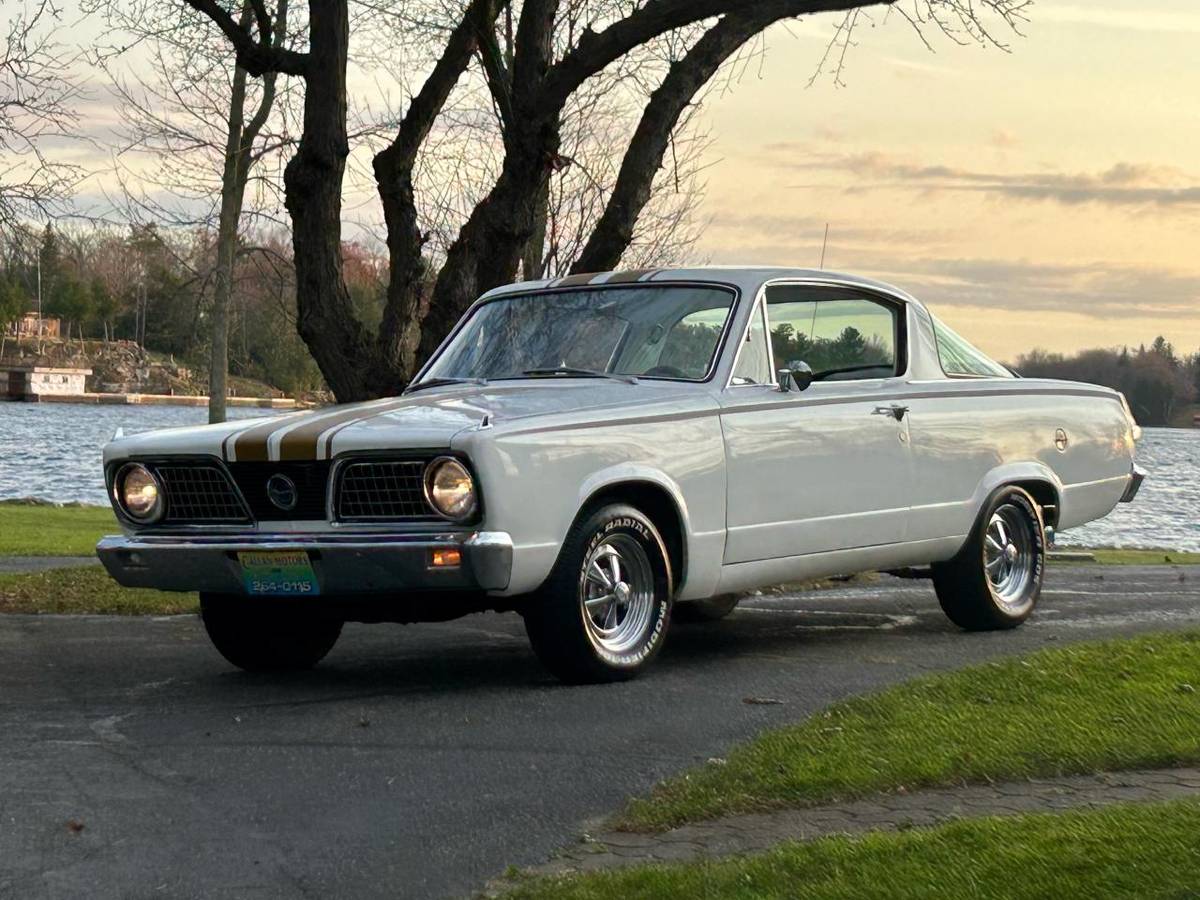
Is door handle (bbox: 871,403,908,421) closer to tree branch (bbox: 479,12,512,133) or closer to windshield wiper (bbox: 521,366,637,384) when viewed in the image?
windshield wiper (bbox: 521,366,637,384)

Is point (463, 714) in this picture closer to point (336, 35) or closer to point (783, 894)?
point (783, 894)

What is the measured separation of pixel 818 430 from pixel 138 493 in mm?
3302

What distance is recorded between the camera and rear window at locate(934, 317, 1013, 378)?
400 inches

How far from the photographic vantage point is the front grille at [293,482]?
7562 millimetres

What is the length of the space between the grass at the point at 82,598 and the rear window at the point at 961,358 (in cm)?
527

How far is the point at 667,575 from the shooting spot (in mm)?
8023

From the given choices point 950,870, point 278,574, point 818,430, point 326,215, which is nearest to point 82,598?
point 326,215

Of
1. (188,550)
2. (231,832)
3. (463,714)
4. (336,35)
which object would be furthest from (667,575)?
(336,35)

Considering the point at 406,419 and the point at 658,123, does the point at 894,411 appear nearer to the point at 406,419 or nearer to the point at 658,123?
the point at 406,419

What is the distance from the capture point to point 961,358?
10.3 m

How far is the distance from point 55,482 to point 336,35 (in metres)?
38.2

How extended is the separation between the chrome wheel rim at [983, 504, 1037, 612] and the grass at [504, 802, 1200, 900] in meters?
4.90

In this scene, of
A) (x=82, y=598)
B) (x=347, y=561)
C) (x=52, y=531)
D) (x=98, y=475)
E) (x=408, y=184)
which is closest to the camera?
(x=347, y=561)

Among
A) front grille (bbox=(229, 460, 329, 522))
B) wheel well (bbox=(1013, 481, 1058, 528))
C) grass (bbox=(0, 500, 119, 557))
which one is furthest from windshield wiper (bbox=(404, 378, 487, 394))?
grass (bbox=(0, 500, 119, 557))
